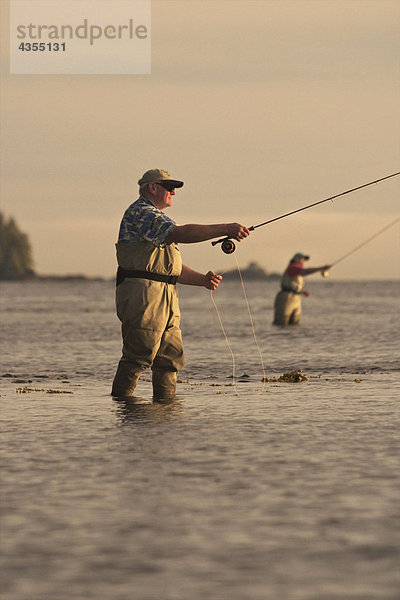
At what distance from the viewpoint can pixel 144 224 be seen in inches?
333

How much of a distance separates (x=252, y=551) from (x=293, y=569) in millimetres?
259

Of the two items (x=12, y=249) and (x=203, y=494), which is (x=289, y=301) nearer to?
(x=203, y=494)

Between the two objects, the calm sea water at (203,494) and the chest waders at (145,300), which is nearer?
the calm sea water at (203,494)

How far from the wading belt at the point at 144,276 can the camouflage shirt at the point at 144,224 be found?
0.26 meters

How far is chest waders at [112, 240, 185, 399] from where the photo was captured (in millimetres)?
8594

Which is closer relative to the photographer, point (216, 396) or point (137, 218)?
point (137, 218)

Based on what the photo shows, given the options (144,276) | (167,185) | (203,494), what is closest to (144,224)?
(144,276)

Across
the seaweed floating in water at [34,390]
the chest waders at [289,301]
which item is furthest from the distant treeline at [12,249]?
the seaweed floating in water at [34,390]

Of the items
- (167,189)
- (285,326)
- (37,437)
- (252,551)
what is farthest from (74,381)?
(285,326)

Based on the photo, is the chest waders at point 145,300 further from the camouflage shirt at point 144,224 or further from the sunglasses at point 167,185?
the sunglasses at point 167,185

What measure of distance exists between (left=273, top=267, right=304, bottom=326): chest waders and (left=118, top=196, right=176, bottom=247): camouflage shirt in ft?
50.3

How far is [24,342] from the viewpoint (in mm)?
19516

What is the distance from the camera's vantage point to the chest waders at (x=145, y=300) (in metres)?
8.59

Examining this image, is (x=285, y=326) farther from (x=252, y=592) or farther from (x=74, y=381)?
(x=252, y=592)
